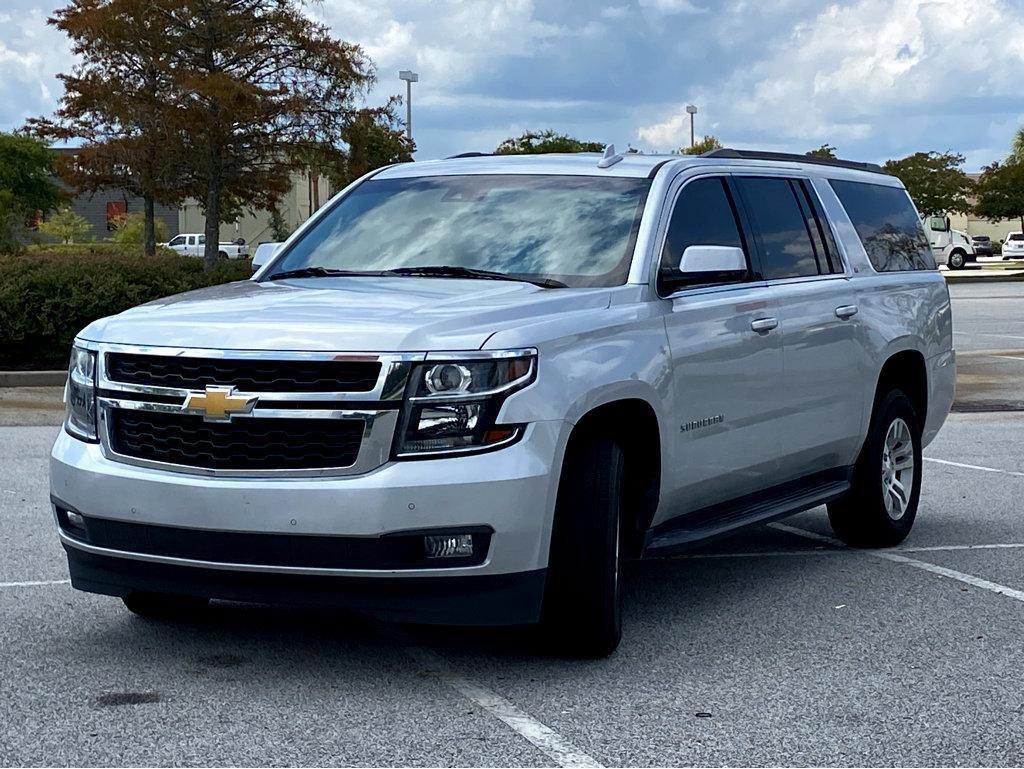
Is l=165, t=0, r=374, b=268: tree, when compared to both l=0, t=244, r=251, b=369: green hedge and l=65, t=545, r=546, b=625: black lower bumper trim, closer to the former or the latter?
l=0, t=244, r=251, b=369: green hedge

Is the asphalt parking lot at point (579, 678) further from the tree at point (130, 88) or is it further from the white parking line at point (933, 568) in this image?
the tree at point (130, 88)

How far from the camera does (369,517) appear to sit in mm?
5391

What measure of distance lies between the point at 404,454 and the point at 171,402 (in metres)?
0.87


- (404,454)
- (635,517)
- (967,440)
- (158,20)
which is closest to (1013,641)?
(635,517)

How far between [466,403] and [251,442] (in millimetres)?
749

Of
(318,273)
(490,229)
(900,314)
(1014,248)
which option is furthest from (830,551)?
(1014,248)

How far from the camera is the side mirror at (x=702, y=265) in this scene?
6.57 metres

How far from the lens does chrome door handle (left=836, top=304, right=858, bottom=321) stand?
315 inches

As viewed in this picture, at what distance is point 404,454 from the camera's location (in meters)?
5.45

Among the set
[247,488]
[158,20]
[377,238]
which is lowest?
[247,488]

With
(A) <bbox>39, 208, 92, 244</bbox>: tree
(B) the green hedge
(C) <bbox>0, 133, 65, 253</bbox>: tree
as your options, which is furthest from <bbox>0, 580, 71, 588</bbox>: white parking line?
(A) <bbox>39, 208, 92, 244</bbox>: tree

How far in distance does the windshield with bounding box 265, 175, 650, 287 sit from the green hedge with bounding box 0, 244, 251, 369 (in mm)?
11938

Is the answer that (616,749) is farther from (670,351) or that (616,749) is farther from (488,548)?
(670,351)

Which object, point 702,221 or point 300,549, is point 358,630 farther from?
point 702,221
